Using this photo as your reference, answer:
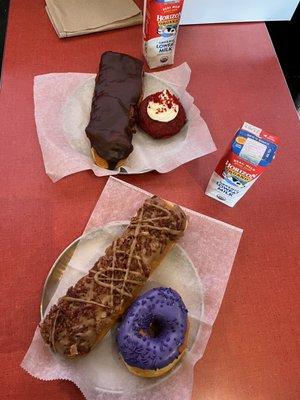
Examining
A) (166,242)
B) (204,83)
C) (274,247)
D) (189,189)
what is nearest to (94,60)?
(204,83)

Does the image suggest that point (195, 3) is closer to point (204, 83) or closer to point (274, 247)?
point (204, 83)

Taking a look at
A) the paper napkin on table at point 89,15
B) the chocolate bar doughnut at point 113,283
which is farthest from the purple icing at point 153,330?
the paper napkin on table at point 89,15

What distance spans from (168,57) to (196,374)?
87 centimetres

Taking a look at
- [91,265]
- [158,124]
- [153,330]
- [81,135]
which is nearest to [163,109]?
[158,124]

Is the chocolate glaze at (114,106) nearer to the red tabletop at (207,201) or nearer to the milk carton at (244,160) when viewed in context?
the red tabletop at (207,201)

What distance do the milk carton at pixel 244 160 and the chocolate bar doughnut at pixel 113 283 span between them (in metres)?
0.13

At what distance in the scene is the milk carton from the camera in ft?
2.52

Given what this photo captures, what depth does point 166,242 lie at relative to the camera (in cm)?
83

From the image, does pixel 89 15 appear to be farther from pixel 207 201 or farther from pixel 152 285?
pixel 152 285

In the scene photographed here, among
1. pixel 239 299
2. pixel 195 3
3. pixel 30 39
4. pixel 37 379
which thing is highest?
pixel 195 3

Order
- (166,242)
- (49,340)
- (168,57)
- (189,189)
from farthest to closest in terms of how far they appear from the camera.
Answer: (168,57), (189,189), (166,242), (49,340)

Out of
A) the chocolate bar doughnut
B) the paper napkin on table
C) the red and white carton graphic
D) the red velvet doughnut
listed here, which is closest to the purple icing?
the chocolate bar doughnut

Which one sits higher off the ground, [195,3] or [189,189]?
[195,3]

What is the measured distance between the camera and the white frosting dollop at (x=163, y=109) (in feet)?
3.29
